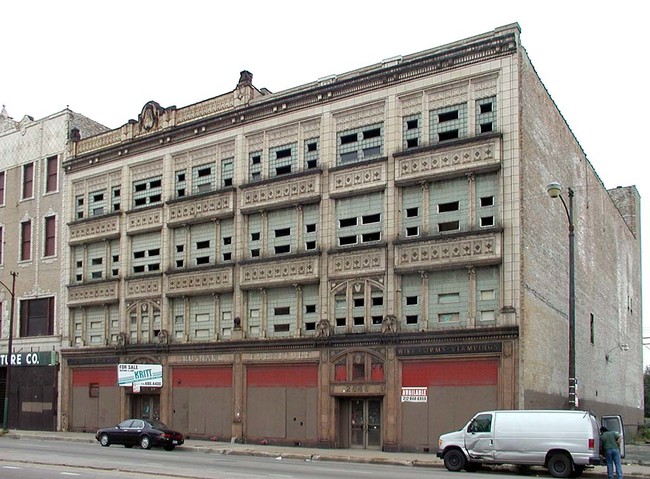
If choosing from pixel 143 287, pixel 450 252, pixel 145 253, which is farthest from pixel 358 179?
pixel 143 287

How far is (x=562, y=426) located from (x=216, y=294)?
21243 millimetres

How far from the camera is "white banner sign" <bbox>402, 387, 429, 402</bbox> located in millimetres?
33688

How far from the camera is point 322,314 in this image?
37125 millimetres

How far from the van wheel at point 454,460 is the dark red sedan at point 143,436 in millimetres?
13623

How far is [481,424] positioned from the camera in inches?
1032

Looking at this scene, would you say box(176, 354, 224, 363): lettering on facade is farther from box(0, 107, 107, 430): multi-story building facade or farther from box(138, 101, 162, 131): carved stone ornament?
box(138, 101, 162, 131): carved stone ornament

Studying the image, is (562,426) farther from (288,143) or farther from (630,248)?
(630,248)

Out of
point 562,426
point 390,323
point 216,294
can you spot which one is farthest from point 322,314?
point 562,426

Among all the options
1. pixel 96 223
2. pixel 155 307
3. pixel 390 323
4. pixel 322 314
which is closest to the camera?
pixel 390 323

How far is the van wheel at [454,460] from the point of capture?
26453 millimetres

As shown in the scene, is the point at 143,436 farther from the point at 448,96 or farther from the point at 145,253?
the point at 448,96

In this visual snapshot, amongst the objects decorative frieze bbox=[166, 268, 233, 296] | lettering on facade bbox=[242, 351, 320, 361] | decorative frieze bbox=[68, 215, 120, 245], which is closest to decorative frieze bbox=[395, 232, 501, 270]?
lettering on facade bbox=[242, 351, 320, 361]

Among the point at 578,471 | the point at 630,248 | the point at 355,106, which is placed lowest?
the point at 578,471

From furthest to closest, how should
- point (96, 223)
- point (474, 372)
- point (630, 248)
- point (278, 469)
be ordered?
1. point (630, 248)
2. point (96, 223)
3. point (474, 372)
4. point (278, 469)
